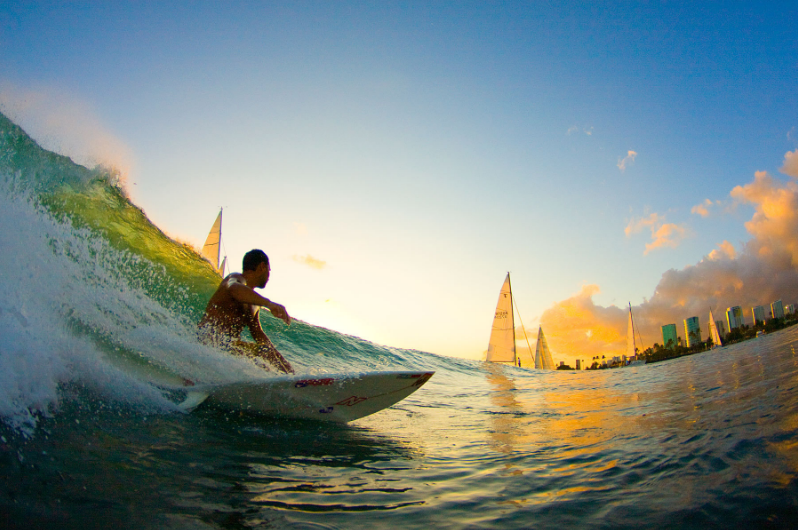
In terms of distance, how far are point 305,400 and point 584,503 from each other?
9.03 feet

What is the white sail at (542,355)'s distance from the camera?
4532 centimetres

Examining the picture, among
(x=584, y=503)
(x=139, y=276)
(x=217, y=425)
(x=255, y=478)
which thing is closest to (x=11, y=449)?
(x=255, y=478)

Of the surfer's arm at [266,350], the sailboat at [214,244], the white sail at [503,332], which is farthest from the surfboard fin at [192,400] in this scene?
the white sail at [503,332]

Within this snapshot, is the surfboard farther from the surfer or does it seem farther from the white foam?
the surfer

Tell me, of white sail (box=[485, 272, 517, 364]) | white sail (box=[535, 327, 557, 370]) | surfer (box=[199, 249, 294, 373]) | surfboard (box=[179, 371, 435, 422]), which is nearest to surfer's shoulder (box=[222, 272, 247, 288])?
surfer (box=[199, 249, 294, 373])

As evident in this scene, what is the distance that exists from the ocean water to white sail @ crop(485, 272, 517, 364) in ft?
74.7

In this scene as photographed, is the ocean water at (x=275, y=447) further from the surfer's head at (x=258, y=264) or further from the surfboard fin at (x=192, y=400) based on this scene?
the surfer's head at (x=258, y=264)

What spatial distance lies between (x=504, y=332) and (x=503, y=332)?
0.07m

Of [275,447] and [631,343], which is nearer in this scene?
[275,447]

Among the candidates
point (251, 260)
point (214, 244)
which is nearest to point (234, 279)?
point (251, 260)

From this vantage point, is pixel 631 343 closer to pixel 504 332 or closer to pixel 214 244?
pixel 504 332

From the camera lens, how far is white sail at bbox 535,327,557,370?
149 feet

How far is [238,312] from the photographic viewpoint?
474 cm

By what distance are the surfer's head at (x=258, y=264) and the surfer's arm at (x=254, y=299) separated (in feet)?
1.33
